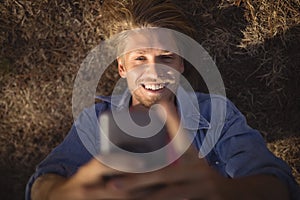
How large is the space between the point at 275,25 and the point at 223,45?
221mm

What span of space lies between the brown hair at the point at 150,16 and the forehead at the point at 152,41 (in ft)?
0.11

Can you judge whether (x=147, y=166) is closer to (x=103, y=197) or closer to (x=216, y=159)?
(x=103, y=197)

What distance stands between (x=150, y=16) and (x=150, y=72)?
0.60ft

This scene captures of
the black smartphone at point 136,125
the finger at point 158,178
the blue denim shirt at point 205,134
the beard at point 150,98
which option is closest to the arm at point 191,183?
the finger at point 158,178

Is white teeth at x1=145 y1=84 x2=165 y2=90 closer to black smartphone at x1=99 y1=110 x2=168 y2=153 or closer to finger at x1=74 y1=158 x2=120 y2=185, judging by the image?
black smartphone at x1=99 y1=110 x2=168 y2=153

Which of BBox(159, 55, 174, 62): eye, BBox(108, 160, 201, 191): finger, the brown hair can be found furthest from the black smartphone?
BBox(108, 160, 201, 191): finger

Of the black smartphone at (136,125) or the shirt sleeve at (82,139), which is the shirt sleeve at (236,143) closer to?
the black smartphone at (136,125)

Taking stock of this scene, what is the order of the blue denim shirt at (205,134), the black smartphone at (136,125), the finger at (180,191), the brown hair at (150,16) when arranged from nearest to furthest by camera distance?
the finger at (180,191)
the black smartphone at (136,125)
the blue denim shirt at (205,134)
the brown hair at (150,16)

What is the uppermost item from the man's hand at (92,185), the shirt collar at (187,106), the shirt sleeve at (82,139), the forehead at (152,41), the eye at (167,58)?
the man's hand at (92,185)

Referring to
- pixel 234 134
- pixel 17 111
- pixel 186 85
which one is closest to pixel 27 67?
pixel 17 111

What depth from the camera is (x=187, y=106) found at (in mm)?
1330

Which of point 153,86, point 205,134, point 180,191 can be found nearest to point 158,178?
point 180,191

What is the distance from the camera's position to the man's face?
1193mm

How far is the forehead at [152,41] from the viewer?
3.90 feet
